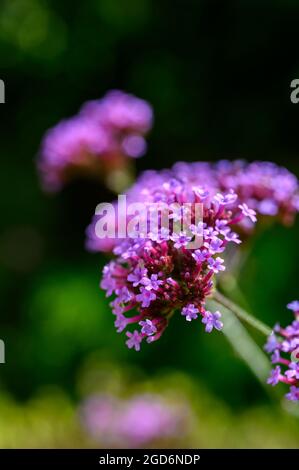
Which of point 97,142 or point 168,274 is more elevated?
point 97,142

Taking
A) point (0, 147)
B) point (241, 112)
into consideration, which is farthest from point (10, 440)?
point (241, 112)

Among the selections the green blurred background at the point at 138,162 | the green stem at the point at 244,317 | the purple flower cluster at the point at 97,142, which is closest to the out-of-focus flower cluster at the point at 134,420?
A: the green blurred background at the point at 138,162

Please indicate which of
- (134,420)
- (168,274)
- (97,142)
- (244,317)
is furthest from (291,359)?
(134,420)

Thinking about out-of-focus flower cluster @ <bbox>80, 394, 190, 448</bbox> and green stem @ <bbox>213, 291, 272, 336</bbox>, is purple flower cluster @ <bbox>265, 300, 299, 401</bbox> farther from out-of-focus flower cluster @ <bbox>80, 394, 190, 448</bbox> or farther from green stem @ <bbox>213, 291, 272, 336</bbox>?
out-of-focus flower cluster @ <bbox>80, 394, 190, 448</bbox>

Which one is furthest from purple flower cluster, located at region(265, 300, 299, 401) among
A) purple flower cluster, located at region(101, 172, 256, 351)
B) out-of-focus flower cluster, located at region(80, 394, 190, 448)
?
out-of-focus flower cluster, located at region(80, 394, 190, 448)

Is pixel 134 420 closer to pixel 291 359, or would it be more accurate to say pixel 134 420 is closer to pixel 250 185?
pixel 250 185

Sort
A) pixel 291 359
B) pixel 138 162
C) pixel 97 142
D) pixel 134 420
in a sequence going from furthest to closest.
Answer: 1. pixel 138 162
2. pixel 134 420
3. pixel 97 142
4. pixel 291 359
